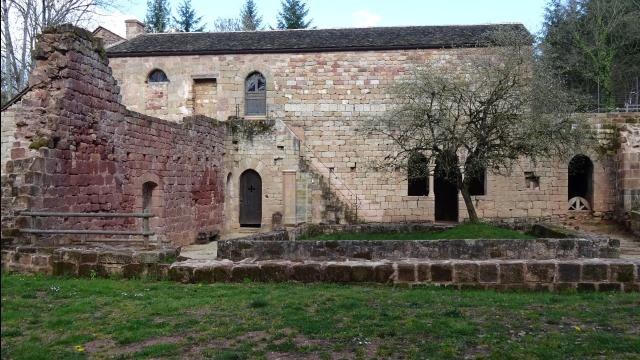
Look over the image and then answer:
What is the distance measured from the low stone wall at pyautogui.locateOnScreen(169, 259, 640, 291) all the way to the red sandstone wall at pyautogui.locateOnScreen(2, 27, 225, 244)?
3.67 m

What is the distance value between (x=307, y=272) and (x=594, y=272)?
4.35 meters

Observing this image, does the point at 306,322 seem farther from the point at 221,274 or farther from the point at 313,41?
the point at 313,41

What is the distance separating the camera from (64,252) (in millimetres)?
9438

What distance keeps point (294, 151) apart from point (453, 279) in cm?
1334

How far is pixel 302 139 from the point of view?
23297 millimetres

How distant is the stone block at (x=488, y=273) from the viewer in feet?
28.2

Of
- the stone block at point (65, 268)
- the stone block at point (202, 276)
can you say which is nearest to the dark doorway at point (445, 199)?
the stone block at point (202, 276)

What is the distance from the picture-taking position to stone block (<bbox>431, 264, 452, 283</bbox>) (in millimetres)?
8703

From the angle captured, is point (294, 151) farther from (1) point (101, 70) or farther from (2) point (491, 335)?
(2) point (491, 335)

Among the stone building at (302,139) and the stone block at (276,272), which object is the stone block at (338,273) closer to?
the stone block at (276,272)

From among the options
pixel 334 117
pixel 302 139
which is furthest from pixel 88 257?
pixel 334 117

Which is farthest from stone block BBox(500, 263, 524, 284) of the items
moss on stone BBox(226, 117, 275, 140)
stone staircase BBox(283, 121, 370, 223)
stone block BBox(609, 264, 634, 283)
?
moss on stone BBox(226, 117, 275, 140)

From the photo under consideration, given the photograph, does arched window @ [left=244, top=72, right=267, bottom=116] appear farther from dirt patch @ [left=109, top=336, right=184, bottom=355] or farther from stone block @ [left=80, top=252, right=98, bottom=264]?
dirt patch @ [left=109, top=336, right=184, bottom=355]

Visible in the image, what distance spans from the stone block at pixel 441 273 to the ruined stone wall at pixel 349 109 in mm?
13158
